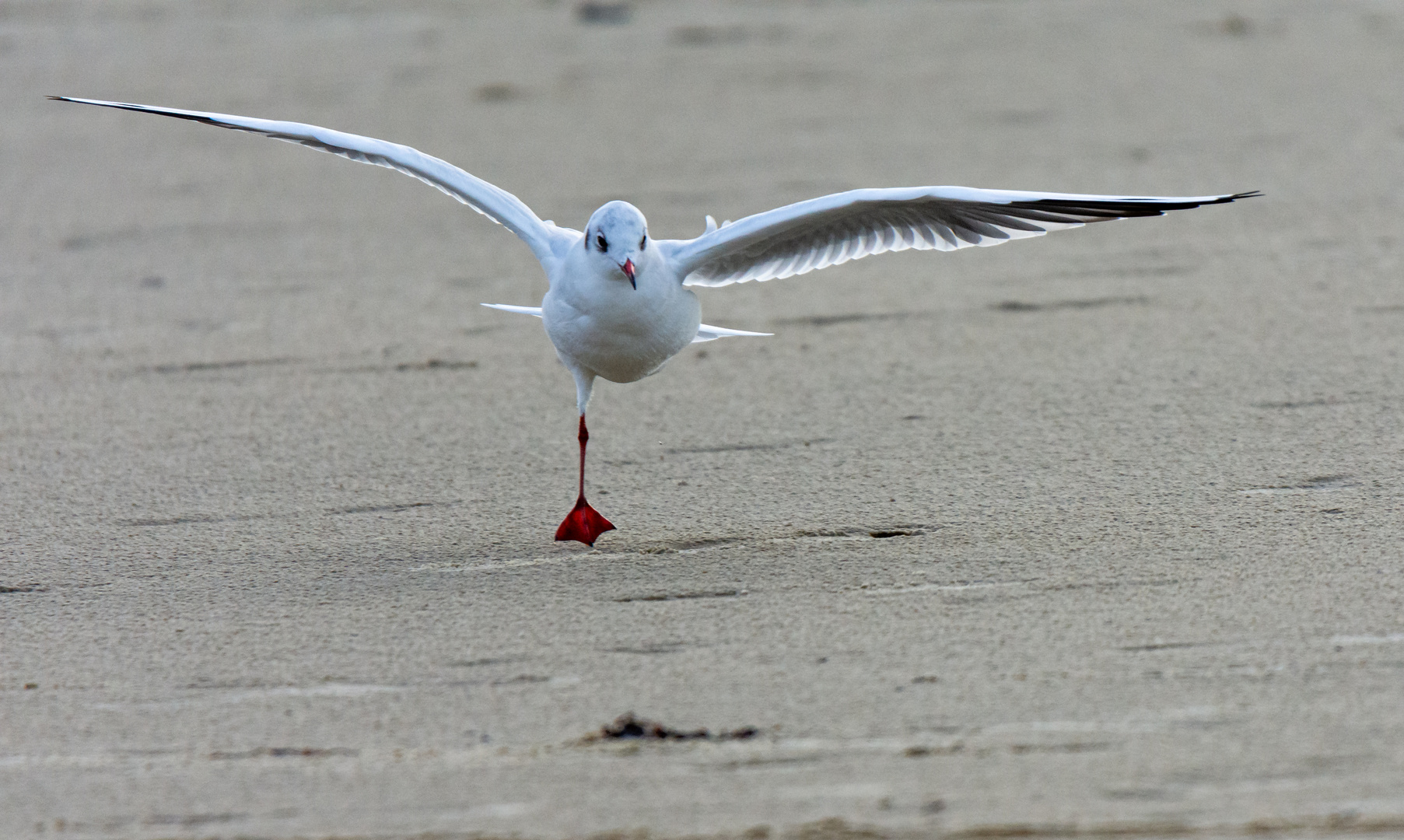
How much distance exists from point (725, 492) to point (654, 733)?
5.57 feet

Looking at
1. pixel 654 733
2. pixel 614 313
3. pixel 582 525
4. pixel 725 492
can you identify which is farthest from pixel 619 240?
pixel 654 733

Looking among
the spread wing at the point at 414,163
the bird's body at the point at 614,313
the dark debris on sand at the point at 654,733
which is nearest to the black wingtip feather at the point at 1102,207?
the bird's body at the point at 614,313

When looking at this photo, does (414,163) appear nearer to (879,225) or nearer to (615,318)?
(615,318)

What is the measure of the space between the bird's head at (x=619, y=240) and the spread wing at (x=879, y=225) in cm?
31

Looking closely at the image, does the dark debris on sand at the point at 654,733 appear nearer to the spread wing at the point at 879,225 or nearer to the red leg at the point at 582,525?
the red leg at the point at 582,525

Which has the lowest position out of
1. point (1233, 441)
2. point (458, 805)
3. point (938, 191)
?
point (458, 805)

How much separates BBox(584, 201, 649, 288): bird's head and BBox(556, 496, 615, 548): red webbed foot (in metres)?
0.68

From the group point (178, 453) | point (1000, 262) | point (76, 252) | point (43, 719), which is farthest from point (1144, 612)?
point (76, 252)

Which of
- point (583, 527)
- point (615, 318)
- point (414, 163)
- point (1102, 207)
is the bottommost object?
point (583, 527)

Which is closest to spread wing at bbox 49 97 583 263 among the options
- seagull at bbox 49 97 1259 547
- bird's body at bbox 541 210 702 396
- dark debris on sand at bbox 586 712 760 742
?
seagull at bbox 49 97 1259 547

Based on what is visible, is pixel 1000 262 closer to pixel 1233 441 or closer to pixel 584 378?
pixel 1233 441

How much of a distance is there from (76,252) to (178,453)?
304cm

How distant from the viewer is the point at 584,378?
4891 mm

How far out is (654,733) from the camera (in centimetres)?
344
